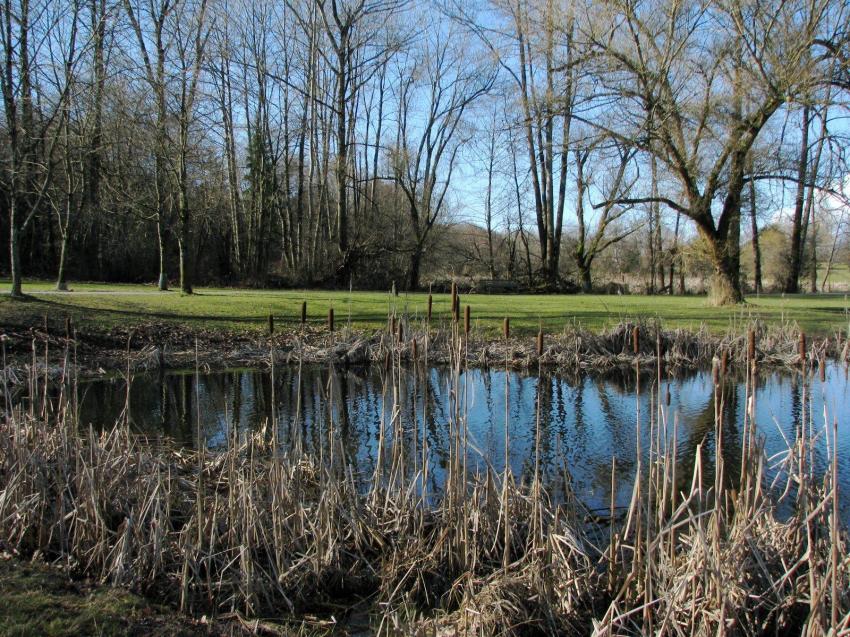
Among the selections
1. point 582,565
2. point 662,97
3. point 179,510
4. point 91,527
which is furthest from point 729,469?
point 662,97

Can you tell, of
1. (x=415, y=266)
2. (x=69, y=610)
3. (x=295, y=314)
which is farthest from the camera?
(x=415, y=266)

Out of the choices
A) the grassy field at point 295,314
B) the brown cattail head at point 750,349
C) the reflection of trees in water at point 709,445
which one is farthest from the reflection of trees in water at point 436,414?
the grassy field at point 295,314

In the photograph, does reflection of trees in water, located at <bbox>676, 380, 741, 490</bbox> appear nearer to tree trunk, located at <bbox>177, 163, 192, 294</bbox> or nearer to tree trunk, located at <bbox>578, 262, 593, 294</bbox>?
tree trunk, located at <bbox>177, 163, 192, 294</bbox>

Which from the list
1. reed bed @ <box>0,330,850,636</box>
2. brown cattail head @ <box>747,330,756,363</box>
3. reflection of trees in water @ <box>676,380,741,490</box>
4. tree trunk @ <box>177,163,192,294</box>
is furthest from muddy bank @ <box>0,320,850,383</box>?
reed bed @ <box>0,330,850,636</box>

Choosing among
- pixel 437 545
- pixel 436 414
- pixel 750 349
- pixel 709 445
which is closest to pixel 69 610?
pixel 437 545

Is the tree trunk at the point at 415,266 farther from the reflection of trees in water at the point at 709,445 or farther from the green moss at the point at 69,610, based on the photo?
the green moss at the point at 69,610

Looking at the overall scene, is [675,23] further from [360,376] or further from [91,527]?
[91,527]

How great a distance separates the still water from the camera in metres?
6.66

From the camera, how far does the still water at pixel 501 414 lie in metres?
6.66

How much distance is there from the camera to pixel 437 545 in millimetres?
4246

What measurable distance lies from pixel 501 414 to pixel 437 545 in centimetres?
506

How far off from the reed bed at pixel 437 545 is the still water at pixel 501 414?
0.73 m

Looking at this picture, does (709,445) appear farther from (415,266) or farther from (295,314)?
(415,266)

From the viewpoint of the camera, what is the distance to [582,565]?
160 inches
